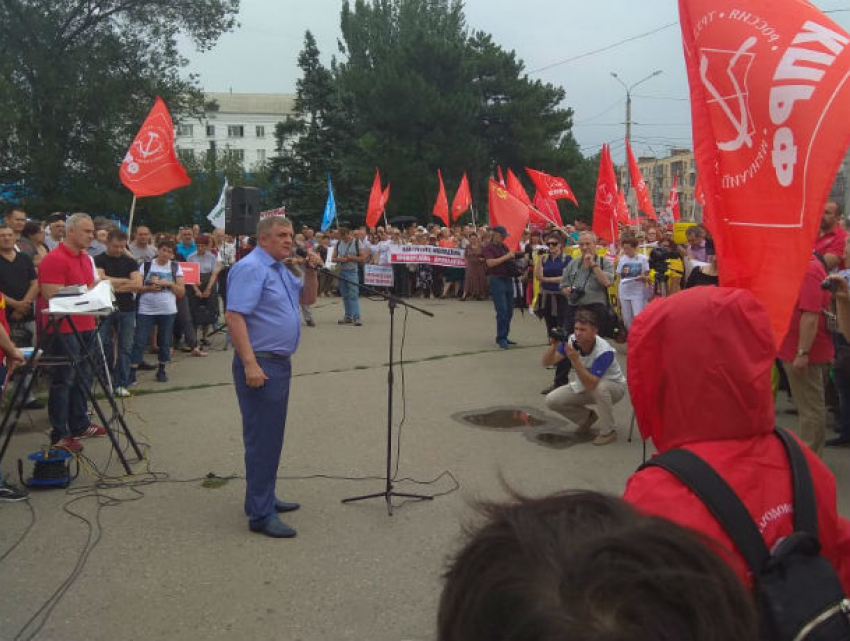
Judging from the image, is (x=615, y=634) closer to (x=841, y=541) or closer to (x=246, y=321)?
(x=841, y=541)

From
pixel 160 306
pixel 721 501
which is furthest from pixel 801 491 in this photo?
pixel 160 306

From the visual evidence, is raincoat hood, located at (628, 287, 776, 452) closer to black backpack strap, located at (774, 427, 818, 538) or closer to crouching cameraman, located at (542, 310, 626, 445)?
black backpack strap, located at (774, 427, 818, 538)

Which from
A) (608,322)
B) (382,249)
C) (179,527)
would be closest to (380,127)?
(382,249)

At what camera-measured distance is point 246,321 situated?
4.70 metres

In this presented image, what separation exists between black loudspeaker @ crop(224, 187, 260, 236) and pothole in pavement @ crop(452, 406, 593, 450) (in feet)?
11.9

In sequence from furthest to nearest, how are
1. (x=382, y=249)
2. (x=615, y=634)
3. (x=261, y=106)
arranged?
(x=261, y=106), (x=382, y=249), (x=615, y=634)

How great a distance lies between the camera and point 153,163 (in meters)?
10.3

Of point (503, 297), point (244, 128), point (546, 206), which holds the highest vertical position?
point (244, 128)

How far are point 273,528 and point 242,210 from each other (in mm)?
5380

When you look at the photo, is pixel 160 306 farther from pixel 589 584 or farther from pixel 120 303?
pixel 589 584

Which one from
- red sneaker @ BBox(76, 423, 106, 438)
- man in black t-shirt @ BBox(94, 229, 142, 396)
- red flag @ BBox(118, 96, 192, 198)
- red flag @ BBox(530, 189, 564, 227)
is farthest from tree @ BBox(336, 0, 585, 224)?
red sneaker @ BBox(76, 423, 106, 438)

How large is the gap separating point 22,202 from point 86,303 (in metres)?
27.8

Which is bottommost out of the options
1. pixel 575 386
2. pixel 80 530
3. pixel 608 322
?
pixel 80 530

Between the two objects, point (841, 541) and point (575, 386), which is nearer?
point (841, 541)
